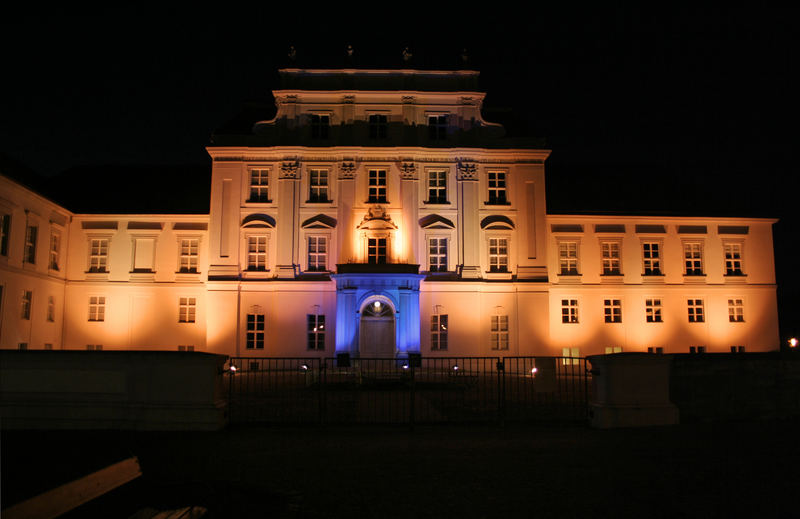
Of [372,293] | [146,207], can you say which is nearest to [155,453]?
[372,293]

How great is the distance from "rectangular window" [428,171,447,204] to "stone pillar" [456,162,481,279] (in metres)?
0.78

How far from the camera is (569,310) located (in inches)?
1383

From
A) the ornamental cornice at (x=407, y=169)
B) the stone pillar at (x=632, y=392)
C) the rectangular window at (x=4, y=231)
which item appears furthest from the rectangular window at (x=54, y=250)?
the stone pillar at (x=632, y=392)

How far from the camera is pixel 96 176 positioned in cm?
3950

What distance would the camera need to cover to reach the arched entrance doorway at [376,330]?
105 ft

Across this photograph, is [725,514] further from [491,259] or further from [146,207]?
[146,207]

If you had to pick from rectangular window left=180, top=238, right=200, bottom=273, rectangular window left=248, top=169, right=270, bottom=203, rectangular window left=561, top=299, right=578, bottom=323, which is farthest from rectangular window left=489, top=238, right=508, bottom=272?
rectangular window left=180, top=238, right=200, bottom=273

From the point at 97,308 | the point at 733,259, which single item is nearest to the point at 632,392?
the point at 733,259

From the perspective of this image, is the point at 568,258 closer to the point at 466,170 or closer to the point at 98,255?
the point at 466,170

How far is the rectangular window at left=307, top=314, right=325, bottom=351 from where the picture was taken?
3241 centimetres

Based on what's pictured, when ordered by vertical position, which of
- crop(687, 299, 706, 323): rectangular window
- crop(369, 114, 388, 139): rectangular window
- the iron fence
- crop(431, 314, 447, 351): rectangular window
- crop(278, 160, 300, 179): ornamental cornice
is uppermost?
crop(369, 114, 388, 139): rectangular window

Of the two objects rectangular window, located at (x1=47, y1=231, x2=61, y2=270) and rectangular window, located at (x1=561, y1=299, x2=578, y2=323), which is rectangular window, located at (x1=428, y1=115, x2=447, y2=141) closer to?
rectangular window, located at (x1=561, y1=299, x2=578, y2=323)

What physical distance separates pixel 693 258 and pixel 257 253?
916 inches

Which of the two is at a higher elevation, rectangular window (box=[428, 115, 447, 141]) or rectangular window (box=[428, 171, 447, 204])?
rectangular window (box=[428, 115, 447, 141])
